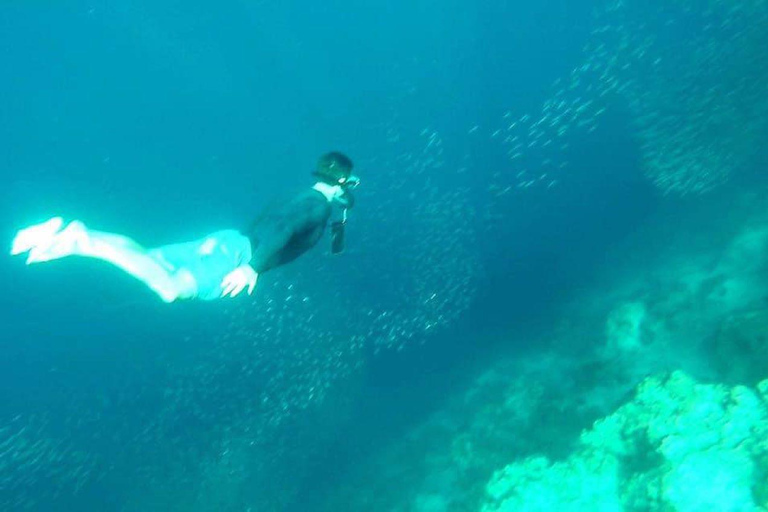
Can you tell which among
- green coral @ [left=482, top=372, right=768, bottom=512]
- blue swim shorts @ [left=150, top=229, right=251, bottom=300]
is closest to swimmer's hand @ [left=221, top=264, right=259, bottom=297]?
blue swim shorts @ [left=150, top=229, right=251, bottom=300]

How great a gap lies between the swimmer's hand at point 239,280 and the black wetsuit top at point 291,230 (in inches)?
2.3

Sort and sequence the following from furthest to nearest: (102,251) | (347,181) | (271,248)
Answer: (347,181) → (102,251) → (271,248)

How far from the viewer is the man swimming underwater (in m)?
4.03

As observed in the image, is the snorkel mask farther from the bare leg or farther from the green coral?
the green coral

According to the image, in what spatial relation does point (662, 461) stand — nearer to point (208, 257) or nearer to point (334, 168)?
point (334, 168)

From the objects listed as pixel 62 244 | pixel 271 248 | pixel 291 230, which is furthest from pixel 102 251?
pixel 291 230

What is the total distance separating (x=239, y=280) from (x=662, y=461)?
24.3 ft

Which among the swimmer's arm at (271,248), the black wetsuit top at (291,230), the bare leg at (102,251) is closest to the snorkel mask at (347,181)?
A: the black wetsuit top at (291,230)

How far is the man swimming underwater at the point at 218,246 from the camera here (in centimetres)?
403

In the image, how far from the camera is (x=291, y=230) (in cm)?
401

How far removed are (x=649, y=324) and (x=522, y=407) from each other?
3.50 metres

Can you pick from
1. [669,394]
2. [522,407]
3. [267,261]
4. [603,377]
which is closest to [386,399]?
[522,407]

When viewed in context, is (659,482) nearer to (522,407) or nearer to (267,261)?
(522,407)

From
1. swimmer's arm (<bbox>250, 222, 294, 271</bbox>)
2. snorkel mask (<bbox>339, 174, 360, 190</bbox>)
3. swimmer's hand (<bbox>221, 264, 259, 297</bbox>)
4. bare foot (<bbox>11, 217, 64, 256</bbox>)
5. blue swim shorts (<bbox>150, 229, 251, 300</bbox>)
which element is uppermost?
snorkel mask (<bbox>339, 174, 360, 190</bbox>)
